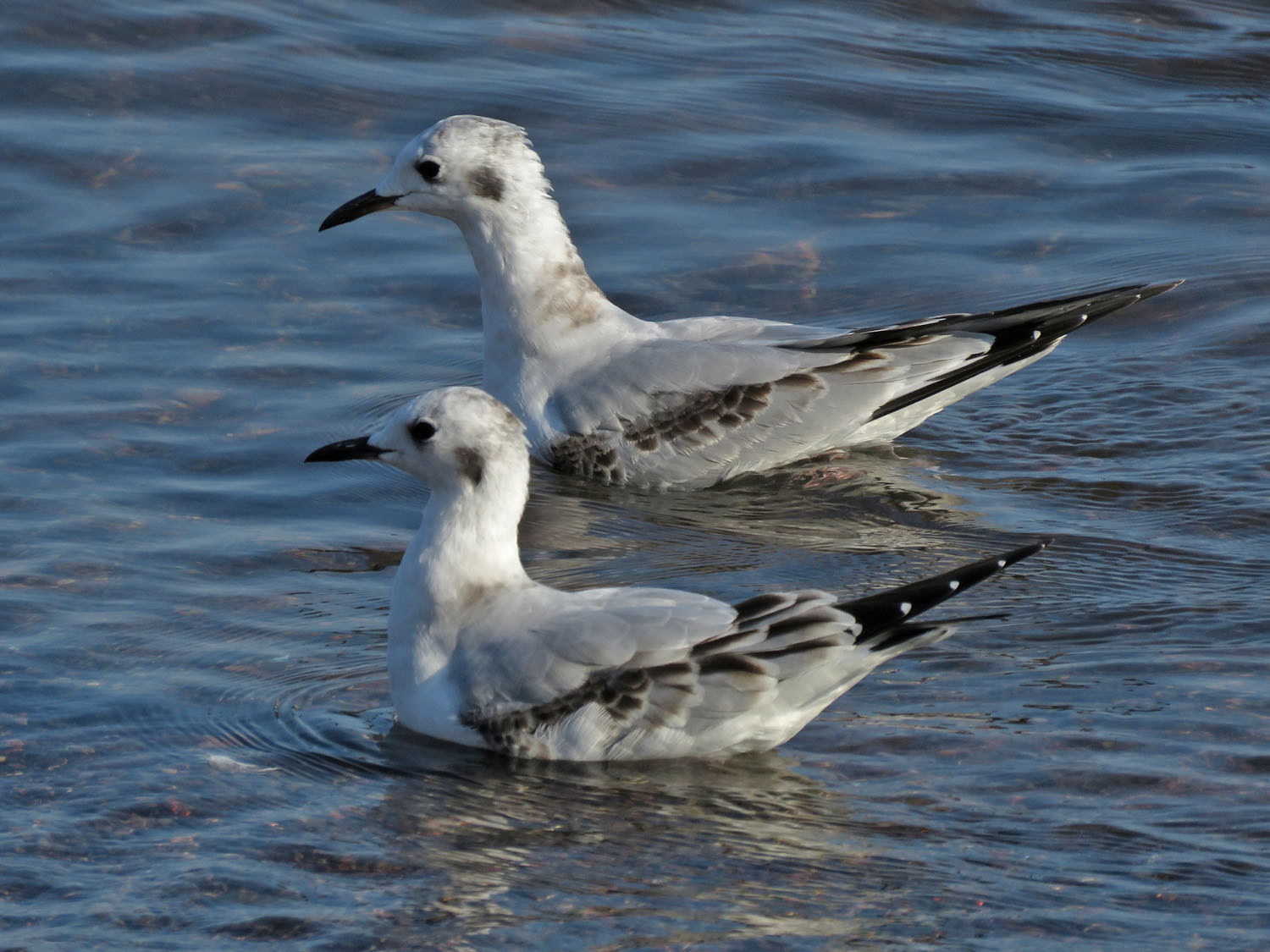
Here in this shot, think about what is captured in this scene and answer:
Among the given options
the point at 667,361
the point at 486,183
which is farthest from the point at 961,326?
the point at 486,183

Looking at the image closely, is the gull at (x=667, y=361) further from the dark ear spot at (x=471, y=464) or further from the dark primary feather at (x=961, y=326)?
the dark ear spot at (x=471, y=464)

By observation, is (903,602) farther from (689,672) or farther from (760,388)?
(760,388)

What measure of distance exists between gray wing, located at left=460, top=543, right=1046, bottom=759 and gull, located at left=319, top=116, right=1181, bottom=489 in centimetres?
273

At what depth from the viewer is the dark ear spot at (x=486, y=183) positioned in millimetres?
9398

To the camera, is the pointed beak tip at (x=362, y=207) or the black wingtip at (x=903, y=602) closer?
the black wingtip at (x=903, y=602)

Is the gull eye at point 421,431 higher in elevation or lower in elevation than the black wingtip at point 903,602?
higher

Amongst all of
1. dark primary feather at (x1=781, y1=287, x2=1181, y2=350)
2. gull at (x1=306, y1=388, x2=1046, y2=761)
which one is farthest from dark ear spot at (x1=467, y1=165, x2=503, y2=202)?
gull at (x1=306, y1=388, x2=1046, y2=761)

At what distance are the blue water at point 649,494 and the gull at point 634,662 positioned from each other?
135mm

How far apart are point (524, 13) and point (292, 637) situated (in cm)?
839

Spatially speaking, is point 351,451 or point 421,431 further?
point 351,451

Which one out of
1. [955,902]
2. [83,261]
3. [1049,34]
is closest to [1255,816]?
[955,902]

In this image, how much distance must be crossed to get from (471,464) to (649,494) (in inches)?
91.3

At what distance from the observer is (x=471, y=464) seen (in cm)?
671

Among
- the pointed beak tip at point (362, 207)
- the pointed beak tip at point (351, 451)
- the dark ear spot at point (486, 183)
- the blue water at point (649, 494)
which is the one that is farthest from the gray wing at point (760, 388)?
the pointed beak tip at point (351, 451)
